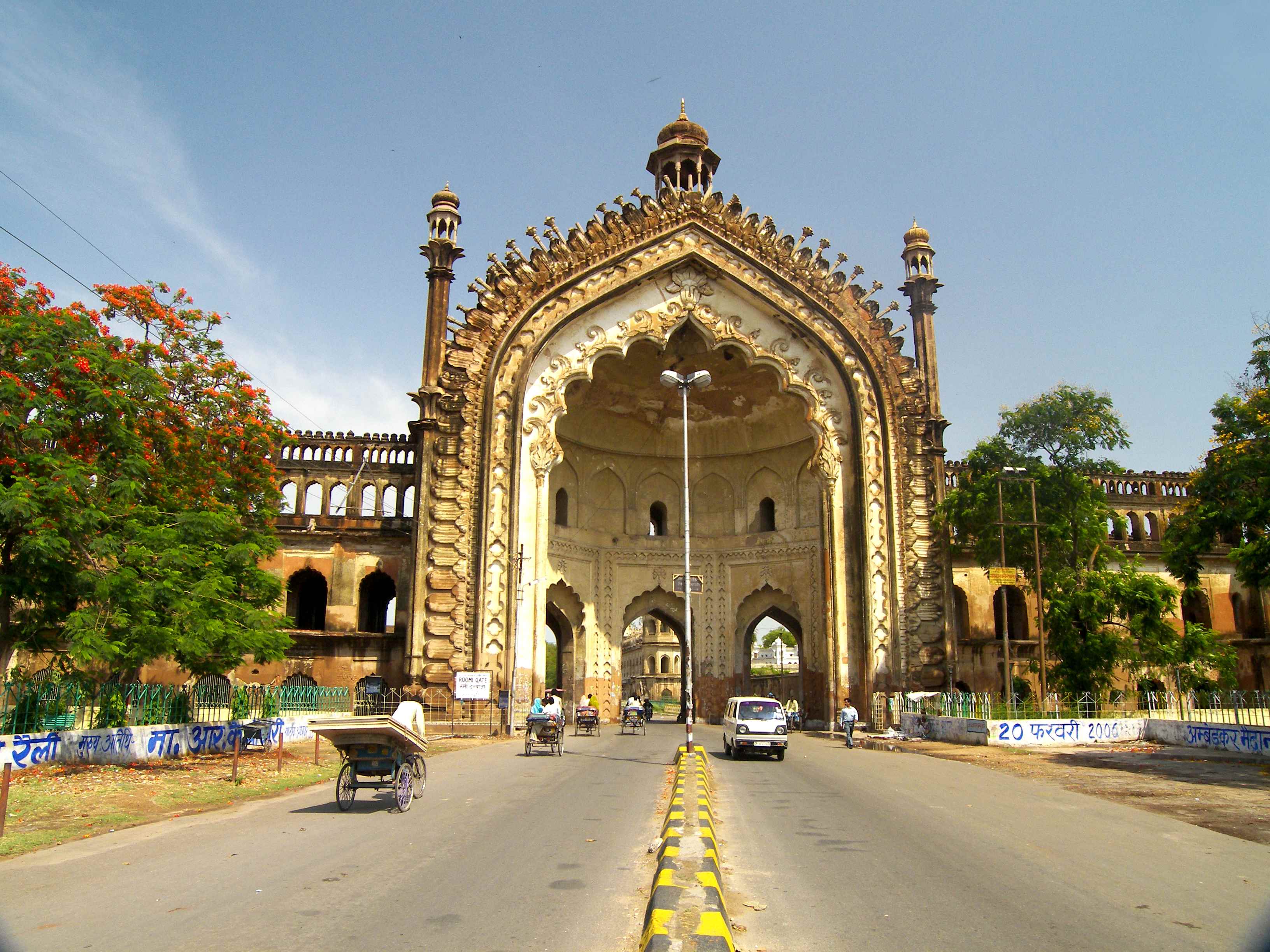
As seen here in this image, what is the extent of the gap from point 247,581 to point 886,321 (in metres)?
20.0

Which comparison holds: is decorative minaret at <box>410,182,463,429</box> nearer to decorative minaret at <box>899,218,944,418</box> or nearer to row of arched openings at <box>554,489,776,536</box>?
row of arched openings at <box>554,489,776,536</box>

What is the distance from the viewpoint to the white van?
1800 cm

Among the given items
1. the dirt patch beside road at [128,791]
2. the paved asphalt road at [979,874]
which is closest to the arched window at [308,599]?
the dirt patch beside road at [128,791]

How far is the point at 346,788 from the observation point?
10930 millimetres

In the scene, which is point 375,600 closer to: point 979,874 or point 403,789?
point 403,789

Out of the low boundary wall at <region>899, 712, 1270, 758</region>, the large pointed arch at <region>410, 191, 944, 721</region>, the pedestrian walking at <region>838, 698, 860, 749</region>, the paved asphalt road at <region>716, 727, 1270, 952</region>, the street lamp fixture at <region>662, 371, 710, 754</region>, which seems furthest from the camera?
the large pointed arch at <region>410, 191, 944, 721</region>

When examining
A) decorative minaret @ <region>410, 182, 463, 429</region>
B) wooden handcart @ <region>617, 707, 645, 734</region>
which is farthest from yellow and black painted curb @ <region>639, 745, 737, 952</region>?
decorative minaret @ <region>410, 182, 463, 429</region>

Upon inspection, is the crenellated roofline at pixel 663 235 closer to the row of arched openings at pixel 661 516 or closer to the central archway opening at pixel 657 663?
the row of arched openings at pixel 661 516

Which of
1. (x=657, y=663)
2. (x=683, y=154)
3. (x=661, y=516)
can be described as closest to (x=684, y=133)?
(x=683, y=154)

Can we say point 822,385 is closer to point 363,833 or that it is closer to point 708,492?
point 708,492

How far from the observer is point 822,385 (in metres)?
A: 29.1

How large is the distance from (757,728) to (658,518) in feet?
58.3

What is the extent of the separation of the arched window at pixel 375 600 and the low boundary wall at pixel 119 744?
12596 mm

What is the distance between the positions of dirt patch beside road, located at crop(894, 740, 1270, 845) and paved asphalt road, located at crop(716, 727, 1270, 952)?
535mm
